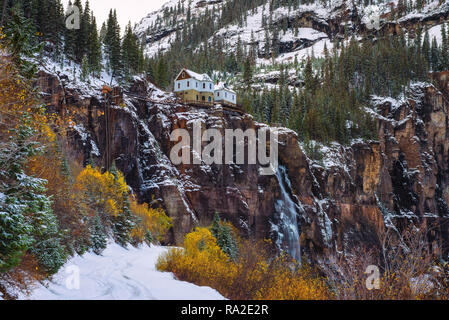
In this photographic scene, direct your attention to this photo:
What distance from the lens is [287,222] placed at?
63.3 meters

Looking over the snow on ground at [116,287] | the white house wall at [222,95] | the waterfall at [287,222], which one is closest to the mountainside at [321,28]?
the white house wall at [222,95]

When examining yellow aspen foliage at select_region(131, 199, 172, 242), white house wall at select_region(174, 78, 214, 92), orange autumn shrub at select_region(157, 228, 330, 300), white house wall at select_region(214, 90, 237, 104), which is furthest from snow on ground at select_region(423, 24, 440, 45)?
orange autumn shrub at select_region(157, 228, 330, 300)

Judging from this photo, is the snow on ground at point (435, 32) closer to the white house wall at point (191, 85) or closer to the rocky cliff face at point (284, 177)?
the rocky cliff face at point (284, 177)

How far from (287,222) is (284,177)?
31.9 ft

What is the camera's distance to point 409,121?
315 feet

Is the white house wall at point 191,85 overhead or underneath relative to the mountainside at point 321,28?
underneath

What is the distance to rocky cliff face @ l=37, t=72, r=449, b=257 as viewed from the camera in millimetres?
53688

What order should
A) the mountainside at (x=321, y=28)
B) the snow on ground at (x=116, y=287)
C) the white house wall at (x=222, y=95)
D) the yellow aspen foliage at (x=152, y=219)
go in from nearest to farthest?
the snow on ground at (x=116, y=287)
the yellow aspen foliage at (x=152, y=219)
the white house wall at (x=222, y=95)
the mountainside at (x=321, y=28)

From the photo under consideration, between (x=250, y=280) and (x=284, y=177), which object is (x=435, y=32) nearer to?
(x=284, y=177)

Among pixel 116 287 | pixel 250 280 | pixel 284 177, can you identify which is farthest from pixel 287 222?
pixel 116 287

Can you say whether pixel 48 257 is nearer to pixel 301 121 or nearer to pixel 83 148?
pixel 83 148

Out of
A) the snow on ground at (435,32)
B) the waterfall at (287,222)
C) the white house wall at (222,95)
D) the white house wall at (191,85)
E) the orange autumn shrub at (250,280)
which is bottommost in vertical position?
the waterfall at (287,222)

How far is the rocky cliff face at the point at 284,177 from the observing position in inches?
2114

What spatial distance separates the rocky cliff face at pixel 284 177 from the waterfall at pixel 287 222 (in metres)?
0.28
